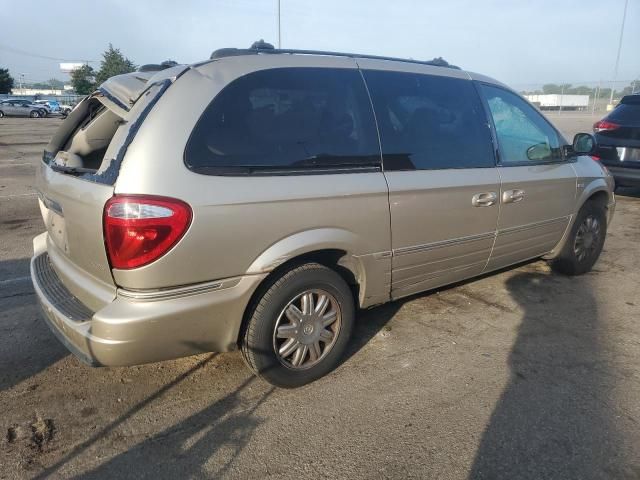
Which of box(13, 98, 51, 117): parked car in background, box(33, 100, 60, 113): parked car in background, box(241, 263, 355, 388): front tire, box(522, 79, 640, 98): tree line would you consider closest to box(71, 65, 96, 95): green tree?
box(33, 100, 60, 113): parked car in background

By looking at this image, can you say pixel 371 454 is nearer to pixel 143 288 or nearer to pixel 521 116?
pixel 143 288

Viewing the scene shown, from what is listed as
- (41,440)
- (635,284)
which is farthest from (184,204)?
(635,284)

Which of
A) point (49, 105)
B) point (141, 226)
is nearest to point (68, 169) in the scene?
point (141, 226)

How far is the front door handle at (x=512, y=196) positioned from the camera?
3.78m

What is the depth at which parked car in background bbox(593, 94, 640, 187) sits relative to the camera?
7.64 m

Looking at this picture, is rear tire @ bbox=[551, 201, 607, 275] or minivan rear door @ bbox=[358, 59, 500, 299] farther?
rear tire @ bbox=[551, 201, 607, 275]

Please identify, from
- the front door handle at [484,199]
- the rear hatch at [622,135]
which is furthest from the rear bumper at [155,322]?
the rear hatch at [622,135]

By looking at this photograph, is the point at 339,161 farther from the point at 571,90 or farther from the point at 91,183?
the point at 571,90

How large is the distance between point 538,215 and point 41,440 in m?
3.77

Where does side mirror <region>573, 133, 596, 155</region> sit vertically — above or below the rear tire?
above

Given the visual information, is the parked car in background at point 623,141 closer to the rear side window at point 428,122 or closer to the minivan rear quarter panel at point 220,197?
the rear side window at point 428,122

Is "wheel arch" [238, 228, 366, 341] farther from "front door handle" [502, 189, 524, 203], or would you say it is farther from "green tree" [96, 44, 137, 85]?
"green tree" [96, 44, 137, 85]

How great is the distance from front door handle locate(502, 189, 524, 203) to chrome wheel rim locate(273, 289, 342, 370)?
1.61 m

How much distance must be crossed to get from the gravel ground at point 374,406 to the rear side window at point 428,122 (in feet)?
4.14
